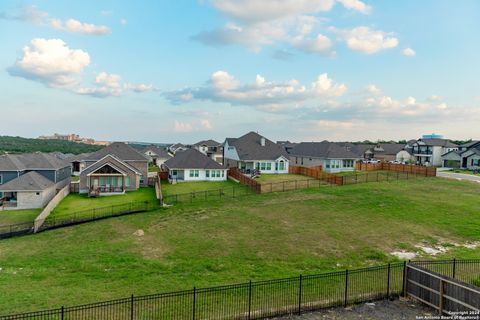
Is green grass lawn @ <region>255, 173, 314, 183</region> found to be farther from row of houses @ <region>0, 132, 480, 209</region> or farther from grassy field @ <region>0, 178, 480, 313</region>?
grassy field @ <region>0, 178, 480, 313</region>

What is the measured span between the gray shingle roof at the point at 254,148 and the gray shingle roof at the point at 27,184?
96.6ft

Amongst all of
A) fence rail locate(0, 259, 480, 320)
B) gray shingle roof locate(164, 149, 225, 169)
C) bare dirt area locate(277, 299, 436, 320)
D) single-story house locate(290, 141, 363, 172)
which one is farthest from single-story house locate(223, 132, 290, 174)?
bare dirt area locate(277, 299, 436, 320)

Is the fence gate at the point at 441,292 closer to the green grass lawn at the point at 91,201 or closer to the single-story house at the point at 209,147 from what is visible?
the green grass lawn at the point at 91,201

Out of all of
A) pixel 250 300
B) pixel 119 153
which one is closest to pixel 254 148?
pixel 119 153

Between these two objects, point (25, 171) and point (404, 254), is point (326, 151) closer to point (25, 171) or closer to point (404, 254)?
point (404, 254)

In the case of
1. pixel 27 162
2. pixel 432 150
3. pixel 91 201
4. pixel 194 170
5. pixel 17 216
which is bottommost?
pixel 17 216

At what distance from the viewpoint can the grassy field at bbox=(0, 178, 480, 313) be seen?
1777 cm

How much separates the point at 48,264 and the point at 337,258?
17429 mm

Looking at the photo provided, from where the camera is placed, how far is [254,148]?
61.6 meters

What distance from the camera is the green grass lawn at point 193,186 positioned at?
149ft

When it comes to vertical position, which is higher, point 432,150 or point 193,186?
point 432,150

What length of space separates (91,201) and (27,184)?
803 centimetres

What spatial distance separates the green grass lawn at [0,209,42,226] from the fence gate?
36.1 m

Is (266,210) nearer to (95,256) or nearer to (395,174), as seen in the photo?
(95,256)
